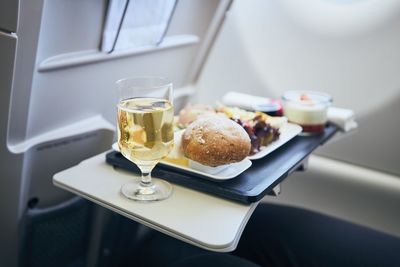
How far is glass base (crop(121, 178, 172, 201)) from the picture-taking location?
0.81 meters

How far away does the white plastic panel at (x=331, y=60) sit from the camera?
54.1 inches

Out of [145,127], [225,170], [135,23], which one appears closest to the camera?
[145,127]

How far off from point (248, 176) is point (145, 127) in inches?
10.0

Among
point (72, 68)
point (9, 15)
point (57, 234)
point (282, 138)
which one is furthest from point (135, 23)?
point (57, 234)

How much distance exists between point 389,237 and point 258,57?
77cm

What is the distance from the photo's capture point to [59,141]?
1.08 m

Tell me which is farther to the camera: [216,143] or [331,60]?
[331,60]

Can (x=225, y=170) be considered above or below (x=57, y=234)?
above

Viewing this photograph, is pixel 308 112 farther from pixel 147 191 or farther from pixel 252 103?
pixel 147 191

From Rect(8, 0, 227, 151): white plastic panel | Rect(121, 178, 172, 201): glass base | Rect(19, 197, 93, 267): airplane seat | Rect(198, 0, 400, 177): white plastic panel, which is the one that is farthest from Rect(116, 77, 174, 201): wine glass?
Rect(198, 0, 400, 177): white plastic panel

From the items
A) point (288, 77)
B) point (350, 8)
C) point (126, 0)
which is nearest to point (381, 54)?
point (350, 8)

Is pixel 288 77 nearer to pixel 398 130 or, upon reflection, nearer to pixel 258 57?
pixel 258 57

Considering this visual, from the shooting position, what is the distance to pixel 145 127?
2.45 ft

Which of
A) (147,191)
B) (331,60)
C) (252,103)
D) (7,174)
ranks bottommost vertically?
(7,174)
